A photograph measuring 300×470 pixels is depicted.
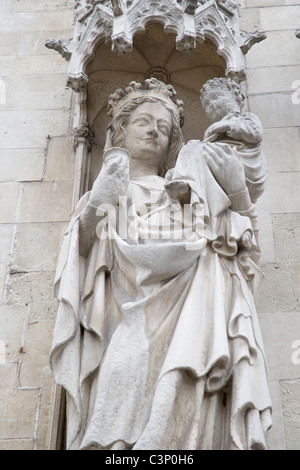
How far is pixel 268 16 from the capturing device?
6.28 m

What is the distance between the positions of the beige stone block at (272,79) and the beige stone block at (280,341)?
180 cm

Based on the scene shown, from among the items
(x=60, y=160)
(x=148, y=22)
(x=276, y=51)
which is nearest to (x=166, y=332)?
(x=60, y=160)

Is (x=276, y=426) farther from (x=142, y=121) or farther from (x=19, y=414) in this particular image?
(x=142, y=121)

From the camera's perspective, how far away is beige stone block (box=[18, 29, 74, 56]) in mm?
6203

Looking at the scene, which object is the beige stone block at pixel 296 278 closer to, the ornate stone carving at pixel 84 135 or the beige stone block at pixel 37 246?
the beige stone block at pixel 37 246

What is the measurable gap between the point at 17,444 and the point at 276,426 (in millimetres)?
1325

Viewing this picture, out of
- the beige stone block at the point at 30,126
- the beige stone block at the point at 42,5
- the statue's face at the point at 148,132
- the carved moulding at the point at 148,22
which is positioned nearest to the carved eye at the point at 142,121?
the statue's face at the point at 148,132

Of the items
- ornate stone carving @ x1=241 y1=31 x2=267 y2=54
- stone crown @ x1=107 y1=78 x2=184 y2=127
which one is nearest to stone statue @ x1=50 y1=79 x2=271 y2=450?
stone crown @ x1=107 y1=78 x2=184 y2=127

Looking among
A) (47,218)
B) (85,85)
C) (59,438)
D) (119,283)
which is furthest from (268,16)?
(59,438)

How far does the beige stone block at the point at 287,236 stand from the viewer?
5.10 meters

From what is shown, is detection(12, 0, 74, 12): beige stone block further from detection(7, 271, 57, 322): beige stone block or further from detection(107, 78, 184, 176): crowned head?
detection(7, 271, 57, 322): beige stone block

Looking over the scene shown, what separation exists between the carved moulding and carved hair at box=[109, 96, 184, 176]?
40cm

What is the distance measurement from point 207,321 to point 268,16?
10.5 feet
